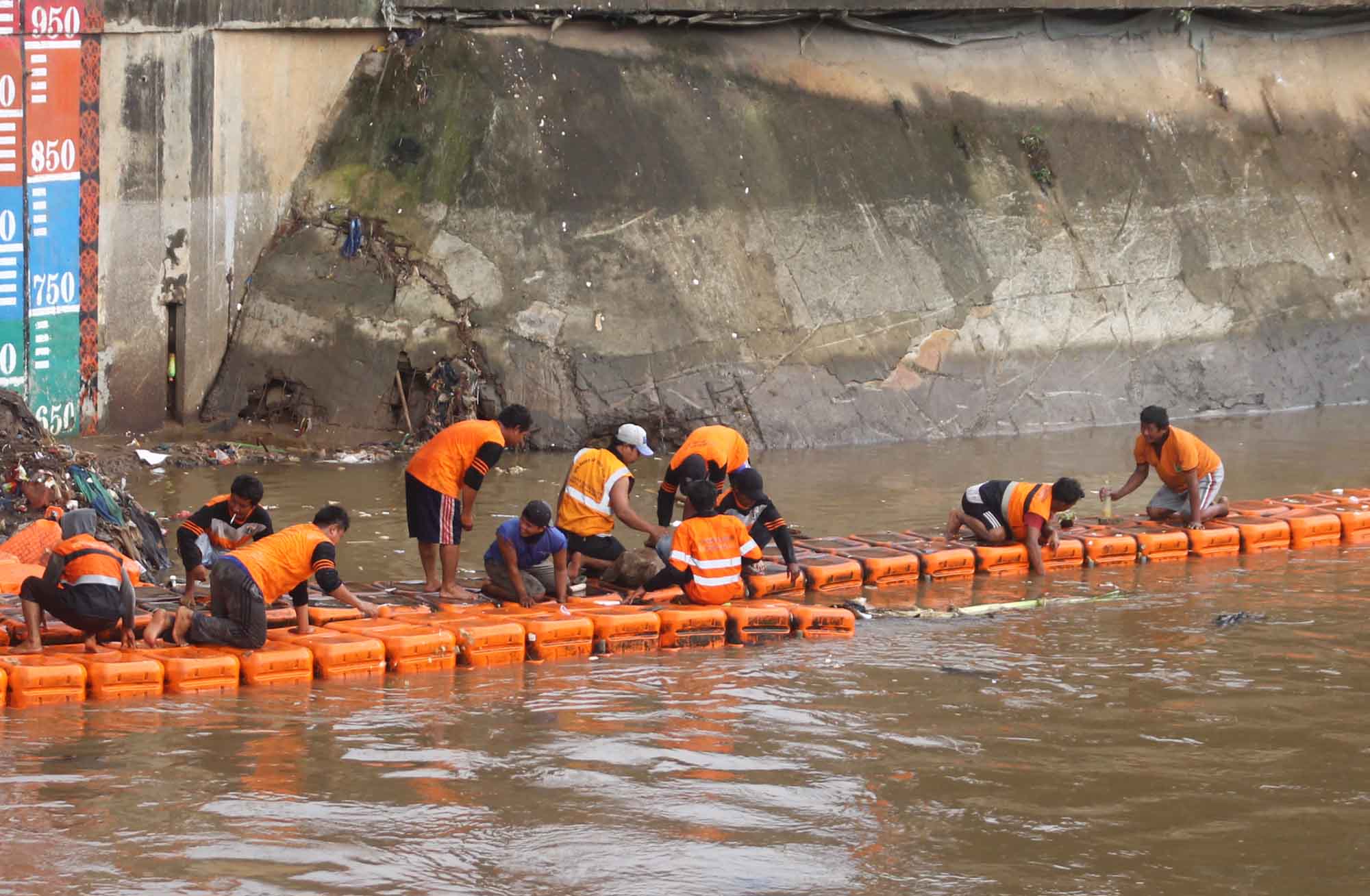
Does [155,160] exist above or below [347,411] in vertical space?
above

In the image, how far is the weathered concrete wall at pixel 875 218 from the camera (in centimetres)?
1772

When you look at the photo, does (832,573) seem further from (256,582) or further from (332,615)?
(256,582)

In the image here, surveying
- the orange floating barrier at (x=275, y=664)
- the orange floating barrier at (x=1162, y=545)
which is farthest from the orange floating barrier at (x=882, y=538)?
the orange floating barrier at (x=275, y=664)

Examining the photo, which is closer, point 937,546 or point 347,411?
point 937,546

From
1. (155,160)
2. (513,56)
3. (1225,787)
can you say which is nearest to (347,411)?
(155,160)

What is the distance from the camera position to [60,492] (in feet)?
39.9

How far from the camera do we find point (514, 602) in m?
11.3

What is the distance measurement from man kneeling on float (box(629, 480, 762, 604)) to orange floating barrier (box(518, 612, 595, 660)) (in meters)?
0.93

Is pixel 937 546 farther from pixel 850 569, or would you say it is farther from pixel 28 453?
pixel 28 453

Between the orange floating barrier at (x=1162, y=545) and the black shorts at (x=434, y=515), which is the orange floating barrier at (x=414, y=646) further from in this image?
the orange floating barrier at (x=1162, y=545)

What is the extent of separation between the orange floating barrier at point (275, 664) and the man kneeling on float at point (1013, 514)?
18.9ft

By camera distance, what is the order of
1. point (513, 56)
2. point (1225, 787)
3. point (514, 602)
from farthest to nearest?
1. point (513, 56)
2. point (514, 602)
3. point (1225, 787)

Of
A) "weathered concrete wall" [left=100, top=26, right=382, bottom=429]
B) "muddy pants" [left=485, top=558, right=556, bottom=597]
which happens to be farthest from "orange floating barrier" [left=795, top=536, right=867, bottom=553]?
"weathered concrete wall" [left=100, top=26, right=382, bottom=429]

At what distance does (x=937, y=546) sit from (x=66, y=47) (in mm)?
9115
